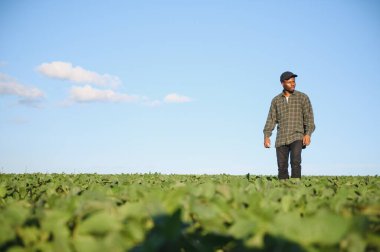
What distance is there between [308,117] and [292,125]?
1.25 feet

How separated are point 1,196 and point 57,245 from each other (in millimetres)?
2870

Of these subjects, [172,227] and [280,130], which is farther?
[280,130]

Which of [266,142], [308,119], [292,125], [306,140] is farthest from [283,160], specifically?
[308,119]

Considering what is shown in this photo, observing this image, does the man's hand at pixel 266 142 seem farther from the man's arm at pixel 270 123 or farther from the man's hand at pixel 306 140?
the man's hand at pixel 306 140

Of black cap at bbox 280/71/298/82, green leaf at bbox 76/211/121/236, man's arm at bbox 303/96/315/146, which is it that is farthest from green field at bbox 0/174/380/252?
man's arm at bbox 303/96/315/146

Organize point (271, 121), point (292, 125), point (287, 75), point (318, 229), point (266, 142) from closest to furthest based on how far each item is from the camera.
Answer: point (318, 229) → point (287, 75) → point (292, 125) → point (266, 142) → point (271, 121)

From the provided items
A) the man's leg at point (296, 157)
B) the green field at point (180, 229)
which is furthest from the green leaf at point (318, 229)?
the man's leg at point (296, 157)

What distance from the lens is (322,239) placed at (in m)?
1.25

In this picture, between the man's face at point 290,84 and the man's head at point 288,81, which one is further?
the man's face at point 290,84

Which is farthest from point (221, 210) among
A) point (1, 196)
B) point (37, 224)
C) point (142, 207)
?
point (1, 196)

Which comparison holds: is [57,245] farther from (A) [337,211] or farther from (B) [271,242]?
(A) [337,211]

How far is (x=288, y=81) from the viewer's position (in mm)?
7598

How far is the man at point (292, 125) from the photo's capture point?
7660mm

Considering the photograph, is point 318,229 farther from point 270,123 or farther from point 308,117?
point 270,123
